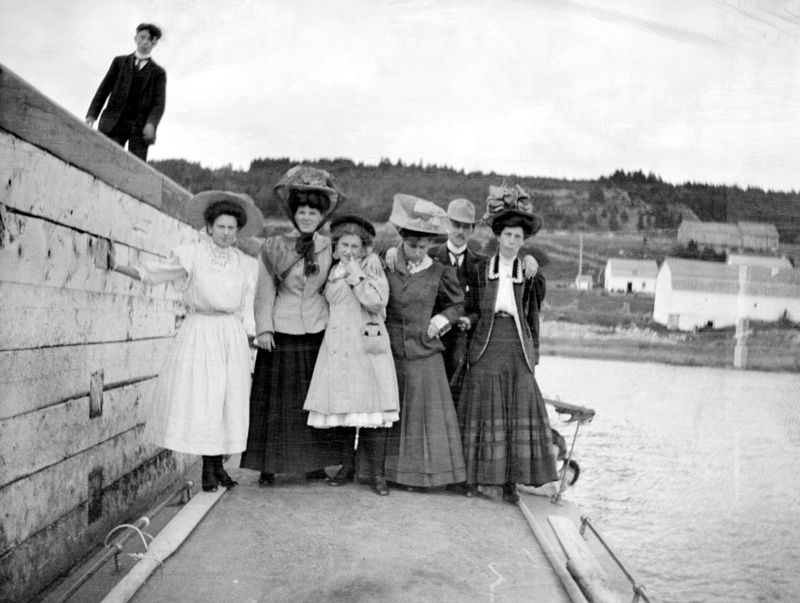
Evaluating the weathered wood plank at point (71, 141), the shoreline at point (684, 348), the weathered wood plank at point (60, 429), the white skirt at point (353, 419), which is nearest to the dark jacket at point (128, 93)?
the weathered wood plank at point (71, 141)

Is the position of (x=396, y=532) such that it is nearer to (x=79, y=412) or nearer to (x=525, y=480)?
(x=525, y=480)

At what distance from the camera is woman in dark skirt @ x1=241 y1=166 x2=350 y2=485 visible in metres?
3.17

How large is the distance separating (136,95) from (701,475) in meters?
2.49

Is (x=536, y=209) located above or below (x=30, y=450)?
above

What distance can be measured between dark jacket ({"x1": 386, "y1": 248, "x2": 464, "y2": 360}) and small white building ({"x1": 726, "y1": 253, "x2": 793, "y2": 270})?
1.22 m

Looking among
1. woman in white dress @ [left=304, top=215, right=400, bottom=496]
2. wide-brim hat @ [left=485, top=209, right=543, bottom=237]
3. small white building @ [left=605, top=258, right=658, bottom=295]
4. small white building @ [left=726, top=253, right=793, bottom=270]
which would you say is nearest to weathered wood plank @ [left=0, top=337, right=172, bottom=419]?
woman in white dress @ [left=304, top=215, right=400, bottom=496]

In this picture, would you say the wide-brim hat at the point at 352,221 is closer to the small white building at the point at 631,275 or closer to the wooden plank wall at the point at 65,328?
the wooden plank wall at the point at 65,328

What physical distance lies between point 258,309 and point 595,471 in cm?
170

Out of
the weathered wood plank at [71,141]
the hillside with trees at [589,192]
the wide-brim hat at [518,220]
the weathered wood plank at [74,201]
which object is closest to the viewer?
the weathered wood plank at [71,141]

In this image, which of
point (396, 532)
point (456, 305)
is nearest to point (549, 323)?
point (456, 305)

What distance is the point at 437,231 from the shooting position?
307 cm

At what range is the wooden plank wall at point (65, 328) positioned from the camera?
2.18 m

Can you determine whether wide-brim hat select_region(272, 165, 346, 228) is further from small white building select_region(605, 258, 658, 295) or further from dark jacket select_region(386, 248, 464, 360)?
small white building select_region(605, 258, 658, 295)

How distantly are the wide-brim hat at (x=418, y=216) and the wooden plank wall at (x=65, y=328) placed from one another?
2.87 ft
